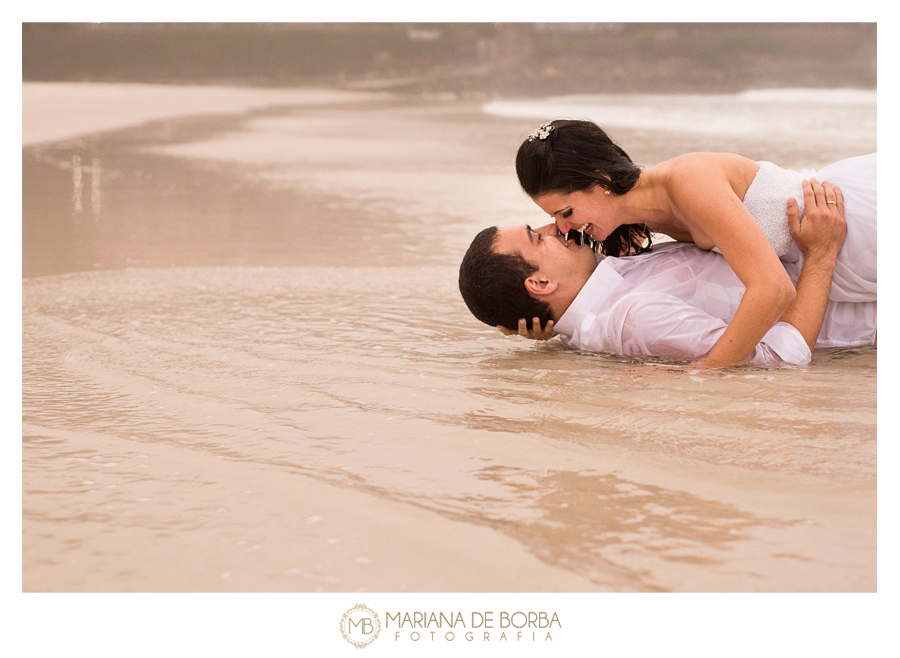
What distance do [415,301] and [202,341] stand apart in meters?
1.04

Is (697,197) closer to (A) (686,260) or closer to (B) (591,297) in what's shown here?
(A) (686,260)

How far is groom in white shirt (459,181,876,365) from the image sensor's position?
8.87 feet

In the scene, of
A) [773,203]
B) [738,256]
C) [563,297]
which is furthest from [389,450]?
[773,203]

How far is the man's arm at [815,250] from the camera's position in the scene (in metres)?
2.69

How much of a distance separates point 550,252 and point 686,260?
0.48 m

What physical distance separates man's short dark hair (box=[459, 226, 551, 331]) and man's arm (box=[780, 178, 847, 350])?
2.75 feet

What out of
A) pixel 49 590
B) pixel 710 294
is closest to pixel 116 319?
pixel 49 590

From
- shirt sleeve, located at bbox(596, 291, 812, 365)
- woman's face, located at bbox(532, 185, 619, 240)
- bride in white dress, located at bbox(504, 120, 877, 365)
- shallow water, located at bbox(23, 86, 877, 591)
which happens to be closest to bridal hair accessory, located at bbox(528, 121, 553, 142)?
bride in white dress, located at bbox(504, 120, 877, 365)

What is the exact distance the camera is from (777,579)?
1.42m
